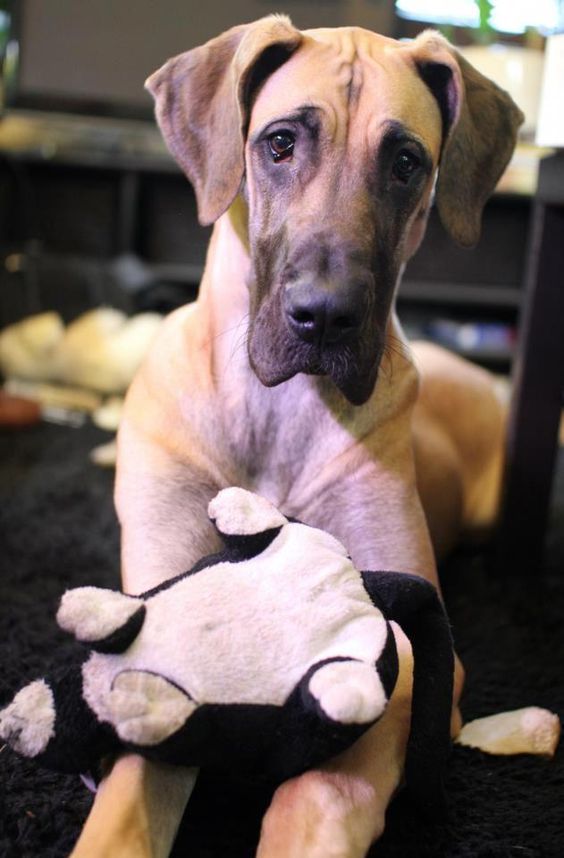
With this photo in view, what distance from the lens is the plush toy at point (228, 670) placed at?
2.64 feet

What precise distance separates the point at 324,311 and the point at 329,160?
0.23 meters

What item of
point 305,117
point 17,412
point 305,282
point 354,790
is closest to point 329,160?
point 305,117

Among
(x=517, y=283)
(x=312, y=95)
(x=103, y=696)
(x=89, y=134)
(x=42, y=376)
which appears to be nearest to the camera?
(x=103, y=696)

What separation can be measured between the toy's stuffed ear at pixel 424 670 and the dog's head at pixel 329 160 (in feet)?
0.88

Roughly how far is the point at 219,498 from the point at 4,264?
2.78 metres

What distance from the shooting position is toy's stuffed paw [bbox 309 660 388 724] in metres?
0.79

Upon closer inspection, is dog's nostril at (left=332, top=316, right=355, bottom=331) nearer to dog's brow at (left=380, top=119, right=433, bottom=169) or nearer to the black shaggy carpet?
dog's brow at (left=380, top=119, right=433, bottom=169)

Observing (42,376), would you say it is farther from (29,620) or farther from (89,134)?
(29,620)

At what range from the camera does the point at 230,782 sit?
100cm

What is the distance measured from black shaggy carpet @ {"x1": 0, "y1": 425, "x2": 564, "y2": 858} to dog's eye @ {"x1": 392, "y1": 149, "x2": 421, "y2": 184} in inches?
28.6

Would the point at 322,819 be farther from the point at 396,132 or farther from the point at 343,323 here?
the point at 396,132

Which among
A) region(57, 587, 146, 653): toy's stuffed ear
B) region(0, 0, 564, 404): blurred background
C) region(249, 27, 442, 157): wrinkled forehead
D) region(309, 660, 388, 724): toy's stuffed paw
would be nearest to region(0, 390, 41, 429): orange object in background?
region(0, 0, 564, 404): blurred background

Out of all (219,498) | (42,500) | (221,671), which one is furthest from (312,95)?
(42,500)

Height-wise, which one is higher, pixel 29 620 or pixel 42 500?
pixel 29 620
